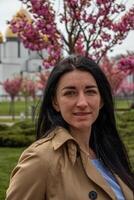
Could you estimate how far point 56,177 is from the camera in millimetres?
1812

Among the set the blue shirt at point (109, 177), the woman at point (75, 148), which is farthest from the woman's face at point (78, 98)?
the blue shirt at point (109, 177)

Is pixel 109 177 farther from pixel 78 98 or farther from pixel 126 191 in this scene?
pixel 78 98

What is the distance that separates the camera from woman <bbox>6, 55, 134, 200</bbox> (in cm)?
182

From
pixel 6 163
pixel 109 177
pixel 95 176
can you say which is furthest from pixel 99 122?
pixel 6 163

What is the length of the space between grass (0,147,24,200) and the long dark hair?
12.7ft

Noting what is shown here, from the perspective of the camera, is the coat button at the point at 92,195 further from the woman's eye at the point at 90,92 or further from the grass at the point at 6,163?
the grass at the point at 6,163

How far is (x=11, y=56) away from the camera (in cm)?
7312

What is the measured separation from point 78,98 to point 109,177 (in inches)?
12.6

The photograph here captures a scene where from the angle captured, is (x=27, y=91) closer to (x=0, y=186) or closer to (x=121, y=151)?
(x=0, y=186)

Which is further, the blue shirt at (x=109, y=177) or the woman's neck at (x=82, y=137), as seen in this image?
the woman's neck at (x=82, y=137)

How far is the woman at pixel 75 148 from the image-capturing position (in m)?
1.82

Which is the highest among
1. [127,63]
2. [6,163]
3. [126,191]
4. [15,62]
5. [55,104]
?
[15,62]

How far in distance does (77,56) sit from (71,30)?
290 inches

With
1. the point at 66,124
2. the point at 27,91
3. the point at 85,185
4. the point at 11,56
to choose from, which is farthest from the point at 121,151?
the point at 11,56
